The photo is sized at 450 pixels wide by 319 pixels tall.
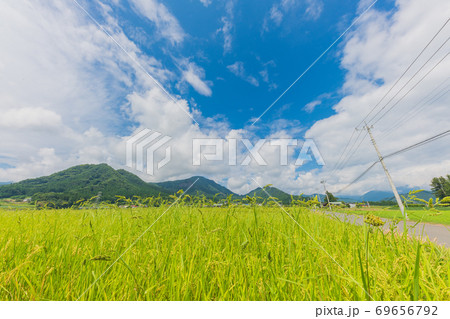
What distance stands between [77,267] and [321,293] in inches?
96.1

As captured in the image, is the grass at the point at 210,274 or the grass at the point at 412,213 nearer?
the grass at the point at 210,274

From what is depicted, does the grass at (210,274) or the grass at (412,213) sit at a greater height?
the grass at (412,213)

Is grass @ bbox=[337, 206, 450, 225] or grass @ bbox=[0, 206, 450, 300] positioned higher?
grass @ bbox=[337, 206, 450, 225]

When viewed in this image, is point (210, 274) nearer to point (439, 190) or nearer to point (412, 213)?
point (412, 213)

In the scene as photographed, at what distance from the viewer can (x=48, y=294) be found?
1665mm

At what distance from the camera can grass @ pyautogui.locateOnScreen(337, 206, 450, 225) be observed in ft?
7.76

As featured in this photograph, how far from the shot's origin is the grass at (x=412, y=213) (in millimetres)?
2365

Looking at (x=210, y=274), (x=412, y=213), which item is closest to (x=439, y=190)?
(x=412, y=213)

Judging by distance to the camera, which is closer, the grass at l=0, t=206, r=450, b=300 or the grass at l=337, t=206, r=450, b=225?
A: the grass at l=0, t=206, r=450, b=300

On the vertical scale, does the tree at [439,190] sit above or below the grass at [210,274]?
above

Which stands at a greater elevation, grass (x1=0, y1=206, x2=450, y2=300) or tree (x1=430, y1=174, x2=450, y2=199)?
tree (x1=430, y1=174, x2=450, y2=199)

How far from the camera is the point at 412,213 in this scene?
2705mm
